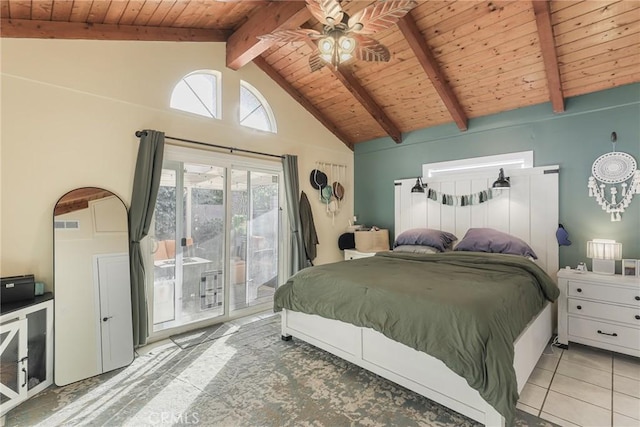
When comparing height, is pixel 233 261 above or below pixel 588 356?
above

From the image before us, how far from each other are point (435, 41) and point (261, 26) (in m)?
1.85

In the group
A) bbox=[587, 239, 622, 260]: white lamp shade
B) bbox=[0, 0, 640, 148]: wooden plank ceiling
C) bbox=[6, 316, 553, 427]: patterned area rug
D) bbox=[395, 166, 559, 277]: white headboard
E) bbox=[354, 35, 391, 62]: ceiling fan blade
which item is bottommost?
bbox=[6, 316, 553, 427]: patterned area rug

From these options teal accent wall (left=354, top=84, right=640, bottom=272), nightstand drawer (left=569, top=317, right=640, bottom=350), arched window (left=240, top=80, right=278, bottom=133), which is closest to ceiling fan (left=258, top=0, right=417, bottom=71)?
arched window (left=240, top=80, right=278, bottom=133)

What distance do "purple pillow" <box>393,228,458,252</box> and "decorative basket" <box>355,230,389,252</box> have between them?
531mm

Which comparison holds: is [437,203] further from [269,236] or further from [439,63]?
[269,236]

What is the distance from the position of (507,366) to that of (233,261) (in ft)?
10.1

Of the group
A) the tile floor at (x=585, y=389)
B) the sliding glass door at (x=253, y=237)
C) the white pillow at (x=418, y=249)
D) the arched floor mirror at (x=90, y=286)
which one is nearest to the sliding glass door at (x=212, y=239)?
the sliding glass door at (x=253, y=237)

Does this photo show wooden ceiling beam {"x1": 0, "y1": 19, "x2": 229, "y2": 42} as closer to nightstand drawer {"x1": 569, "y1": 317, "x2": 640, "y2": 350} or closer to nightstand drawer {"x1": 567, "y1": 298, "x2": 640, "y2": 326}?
nightstand drawer {"x1": 567, "y1": 298, "x2": 640, "y2": 326}

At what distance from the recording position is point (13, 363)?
2.08 metres

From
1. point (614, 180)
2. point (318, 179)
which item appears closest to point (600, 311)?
point (614, 180)

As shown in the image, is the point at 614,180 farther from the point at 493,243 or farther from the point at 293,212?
the point at 293,212

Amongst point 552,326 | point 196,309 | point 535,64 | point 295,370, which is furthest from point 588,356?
point 196,309

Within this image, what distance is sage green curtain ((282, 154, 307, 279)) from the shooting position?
4.30 meters

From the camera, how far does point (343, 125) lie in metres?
5.09
